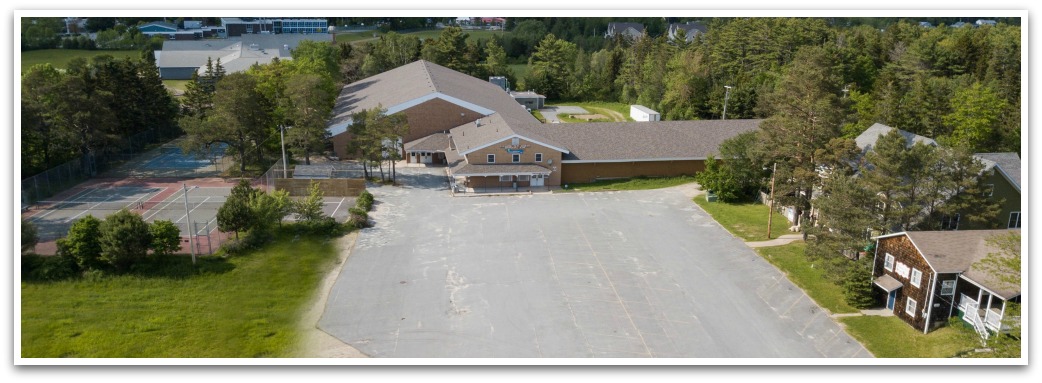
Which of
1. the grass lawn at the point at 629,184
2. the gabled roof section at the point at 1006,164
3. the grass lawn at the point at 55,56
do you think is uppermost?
the grass lawn at the point at 55,56

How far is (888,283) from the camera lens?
25625mm

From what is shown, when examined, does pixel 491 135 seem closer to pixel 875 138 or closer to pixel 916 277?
pixel 875 138

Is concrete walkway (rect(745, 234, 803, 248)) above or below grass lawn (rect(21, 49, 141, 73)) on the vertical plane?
below

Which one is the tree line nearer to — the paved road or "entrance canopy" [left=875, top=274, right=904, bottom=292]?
the paved road

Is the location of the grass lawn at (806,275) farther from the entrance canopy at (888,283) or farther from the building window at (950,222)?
the building window at (950,222)

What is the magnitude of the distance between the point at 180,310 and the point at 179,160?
27.9 meters

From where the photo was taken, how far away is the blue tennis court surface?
157 feet

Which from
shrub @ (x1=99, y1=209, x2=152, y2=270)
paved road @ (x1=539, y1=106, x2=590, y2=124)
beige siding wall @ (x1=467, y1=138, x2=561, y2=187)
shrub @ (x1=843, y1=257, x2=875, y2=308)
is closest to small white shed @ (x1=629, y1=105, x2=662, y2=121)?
paved road @ (x1=539, y1=106, x2=590, y2=124)

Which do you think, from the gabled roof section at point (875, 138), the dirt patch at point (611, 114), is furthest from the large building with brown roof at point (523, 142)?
the dirt patch at point (611, 114)

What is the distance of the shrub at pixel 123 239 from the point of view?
2752 cm

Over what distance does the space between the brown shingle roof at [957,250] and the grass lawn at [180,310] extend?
69.7 ft

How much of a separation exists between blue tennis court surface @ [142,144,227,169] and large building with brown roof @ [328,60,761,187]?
28.0ft
